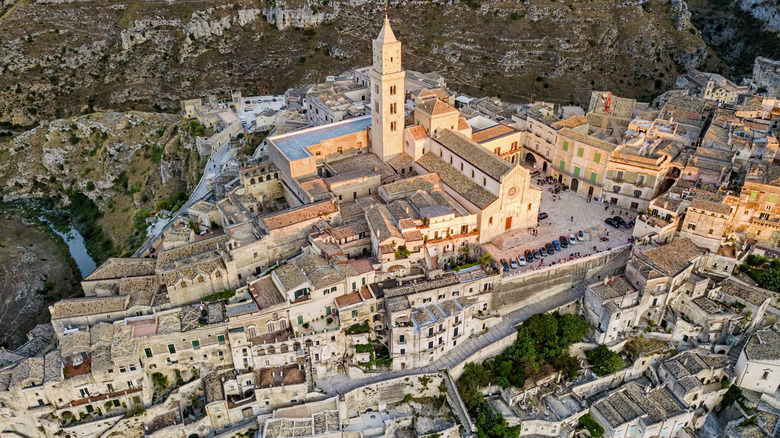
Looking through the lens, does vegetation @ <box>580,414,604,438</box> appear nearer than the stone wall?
Yes

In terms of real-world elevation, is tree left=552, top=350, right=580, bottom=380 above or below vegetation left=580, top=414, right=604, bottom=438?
above

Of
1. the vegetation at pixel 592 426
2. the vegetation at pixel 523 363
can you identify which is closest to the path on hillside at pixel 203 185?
the vegetation at pixel 523 363

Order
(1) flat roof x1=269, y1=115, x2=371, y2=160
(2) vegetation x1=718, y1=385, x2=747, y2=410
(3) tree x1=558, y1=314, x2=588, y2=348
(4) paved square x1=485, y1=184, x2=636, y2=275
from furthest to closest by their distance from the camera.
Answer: (1) flat roof x1=269, y1=115, x2=371, y2=160, (4) paved square x1=485, y1=184, x2=636, y2=275, (3) tree x1=558, y1=314, x2=588, y2=348, (2) vegetation x1=718, y1=385, x2=747, y2=410

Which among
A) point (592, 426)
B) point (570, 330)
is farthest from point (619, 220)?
point (592, 426)

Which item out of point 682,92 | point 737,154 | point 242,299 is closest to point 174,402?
point 242,299

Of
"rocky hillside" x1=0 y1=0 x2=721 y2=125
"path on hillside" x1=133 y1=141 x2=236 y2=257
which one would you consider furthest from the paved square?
"rocky hillside" x1=0 y1=0 x2=721 y2=125

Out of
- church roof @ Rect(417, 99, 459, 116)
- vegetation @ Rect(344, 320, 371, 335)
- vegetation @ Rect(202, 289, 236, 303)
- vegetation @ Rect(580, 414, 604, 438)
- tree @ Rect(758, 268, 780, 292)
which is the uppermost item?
church roof @ Rect(417, 99, 459, 116)

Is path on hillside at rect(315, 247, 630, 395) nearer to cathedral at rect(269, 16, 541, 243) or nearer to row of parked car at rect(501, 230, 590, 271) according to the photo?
row of parked car at rect(501, 230, 590, 271)

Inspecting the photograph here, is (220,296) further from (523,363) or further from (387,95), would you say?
(387,95)
